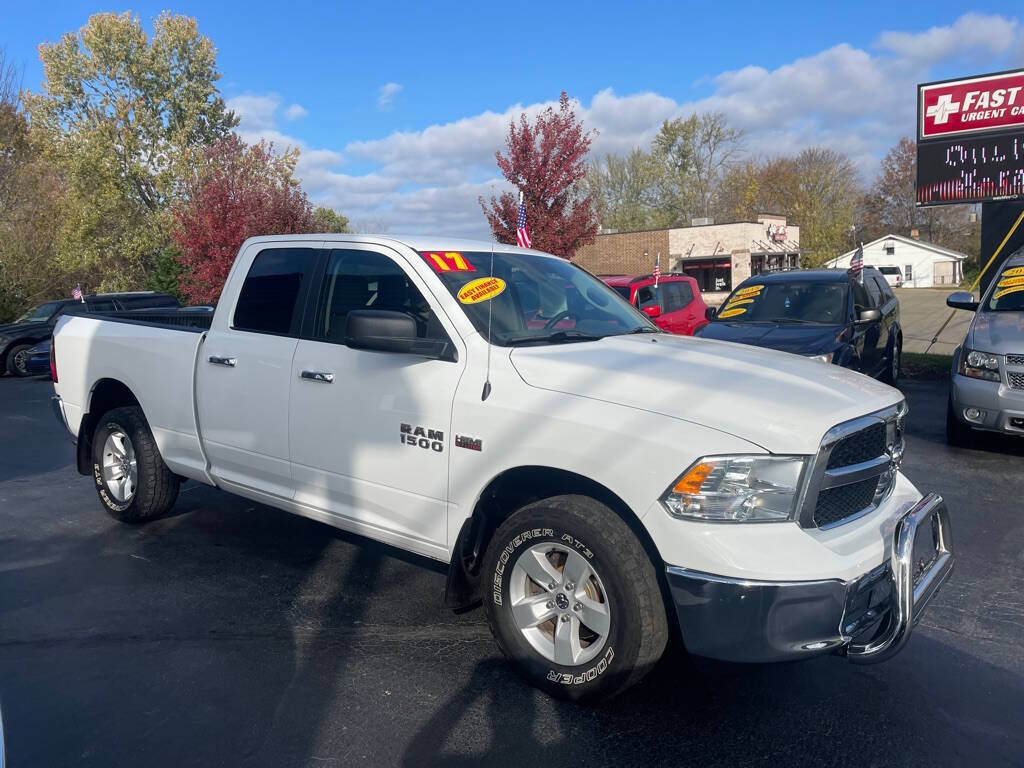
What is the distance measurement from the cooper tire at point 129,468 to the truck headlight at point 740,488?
406 centimetres

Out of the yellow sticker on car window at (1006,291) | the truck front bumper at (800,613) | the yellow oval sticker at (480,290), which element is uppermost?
the yellow oval sticker at (480,290)

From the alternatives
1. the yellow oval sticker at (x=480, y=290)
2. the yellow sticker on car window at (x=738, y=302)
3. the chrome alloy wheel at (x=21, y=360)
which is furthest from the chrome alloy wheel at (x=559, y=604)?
the chrome alloy wheel at (x=21, y=360)

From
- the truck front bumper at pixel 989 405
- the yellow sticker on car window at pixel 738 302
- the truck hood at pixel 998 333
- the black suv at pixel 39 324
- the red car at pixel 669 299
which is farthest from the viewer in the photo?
the black suv at pixel 39 324

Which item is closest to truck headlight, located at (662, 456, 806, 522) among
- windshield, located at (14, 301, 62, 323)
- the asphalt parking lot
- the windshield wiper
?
the asphalt parking lot

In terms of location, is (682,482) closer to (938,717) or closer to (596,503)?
(596,503)

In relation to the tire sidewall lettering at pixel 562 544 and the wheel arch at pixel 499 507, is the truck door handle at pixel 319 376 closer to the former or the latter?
the wheel arch at pixel 499 507

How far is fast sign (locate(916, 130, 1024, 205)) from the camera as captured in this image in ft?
42.4

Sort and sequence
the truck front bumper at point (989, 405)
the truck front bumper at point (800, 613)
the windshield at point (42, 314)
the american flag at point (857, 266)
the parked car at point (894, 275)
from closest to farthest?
the truck front bumper at point (800, 613) < the truck front bumper at point (989, 405) < the american flag at point (857, 266) < the windshield at point (42, 314) < the parked car at point (894, 275)

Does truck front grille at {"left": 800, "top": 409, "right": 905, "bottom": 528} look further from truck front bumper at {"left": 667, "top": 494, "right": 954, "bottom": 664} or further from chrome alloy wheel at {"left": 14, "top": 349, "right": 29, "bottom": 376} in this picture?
chrome alloy wheel at {"left": 14, "top": 349, "right": 29, "bottom": 376}

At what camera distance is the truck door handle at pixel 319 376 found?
4.22m

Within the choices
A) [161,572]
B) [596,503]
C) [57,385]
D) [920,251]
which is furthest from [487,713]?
[920,251]

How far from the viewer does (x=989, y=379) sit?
23.4 feet

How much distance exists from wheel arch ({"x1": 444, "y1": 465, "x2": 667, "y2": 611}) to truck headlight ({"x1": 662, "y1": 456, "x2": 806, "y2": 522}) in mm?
335

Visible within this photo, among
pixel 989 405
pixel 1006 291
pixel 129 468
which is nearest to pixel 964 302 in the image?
pixel 1006 291
